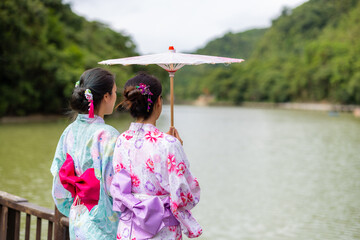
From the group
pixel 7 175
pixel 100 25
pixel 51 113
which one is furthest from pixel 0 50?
pixel 100 25

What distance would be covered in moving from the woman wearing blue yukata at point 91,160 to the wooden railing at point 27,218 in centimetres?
29

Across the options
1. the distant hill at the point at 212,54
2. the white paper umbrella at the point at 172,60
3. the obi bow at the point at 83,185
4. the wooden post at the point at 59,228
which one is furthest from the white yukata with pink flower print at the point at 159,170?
the distant hill at the point at 212,54

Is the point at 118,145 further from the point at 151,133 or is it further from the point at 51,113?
the point at 51,113

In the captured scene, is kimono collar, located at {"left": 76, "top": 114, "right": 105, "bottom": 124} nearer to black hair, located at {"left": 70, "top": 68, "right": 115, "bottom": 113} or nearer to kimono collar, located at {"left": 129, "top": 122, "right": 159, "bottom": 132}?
black hair, located at {"left": 70, "top": 68, "right": 115, "bottom": 113}

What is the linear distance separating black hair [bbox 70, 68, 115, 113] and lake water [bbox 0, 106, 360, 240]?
1.61m

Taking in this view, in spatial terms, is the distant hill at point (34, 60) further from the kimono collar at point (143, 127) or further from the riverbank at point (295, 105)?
the riverbank at point (295, 105)

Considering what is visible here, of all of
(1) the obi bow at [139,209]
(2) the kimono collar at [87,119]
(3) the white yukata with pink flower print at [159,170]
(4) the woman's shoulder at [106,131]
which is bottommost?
(1) the obi bow at [139,209]

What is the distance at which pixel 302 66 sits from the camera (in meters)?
62.1

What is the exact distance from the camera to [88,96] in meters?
1.88

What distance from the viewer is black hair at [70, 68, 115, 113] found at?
1909mm

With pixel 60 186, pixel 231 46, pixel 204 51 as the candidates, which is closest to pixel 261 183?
pixel 60 186

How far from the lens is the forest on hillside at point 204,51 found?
21.8m

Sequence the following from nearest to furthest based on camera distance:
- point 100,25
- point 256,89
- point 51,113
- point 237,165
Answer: point 237,165 → point 51,113 → point 100,25 → point 256,89

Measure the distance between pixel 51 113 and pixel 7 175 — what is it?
57.8 feet
